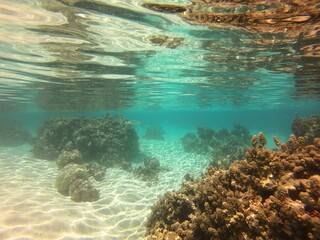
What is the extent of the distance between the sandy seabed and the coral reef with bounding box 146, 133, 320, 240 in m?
2.38

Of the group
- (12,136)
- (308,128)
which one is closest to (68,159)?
(308,128)

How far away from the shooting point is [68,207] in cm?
721

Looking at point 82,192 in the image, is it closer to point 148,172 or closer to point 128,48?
point 148,172

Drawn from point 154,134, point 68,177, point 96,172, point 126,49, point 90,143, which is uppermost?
point 126,49

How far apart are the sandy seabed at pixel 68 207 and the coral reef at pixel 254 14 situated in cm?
885

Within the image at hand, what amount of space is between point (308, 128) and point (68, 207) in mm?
16207

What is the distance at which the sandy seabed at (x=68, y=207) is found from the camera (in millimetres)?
5680

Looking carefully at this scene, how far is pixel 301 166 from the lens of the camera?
3.62 meters

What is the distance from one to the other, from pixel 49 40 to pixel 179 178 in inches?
492

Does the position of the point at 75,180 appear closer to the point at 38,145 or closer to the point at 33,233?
the point at 33,233

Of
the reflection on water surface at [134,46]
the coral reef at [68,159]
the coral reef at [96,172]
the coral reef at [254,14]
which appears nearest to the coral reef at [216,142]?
the reflection on water surface at [134,46]

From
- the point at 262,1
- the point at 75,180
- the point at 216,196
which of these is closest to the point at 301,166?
the point at 216,196

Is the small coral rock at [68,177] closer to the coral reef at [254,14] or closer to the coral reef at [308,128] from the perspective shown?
the coral reef at [254,14]

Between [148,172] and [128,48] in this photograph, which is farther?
[148,172]
